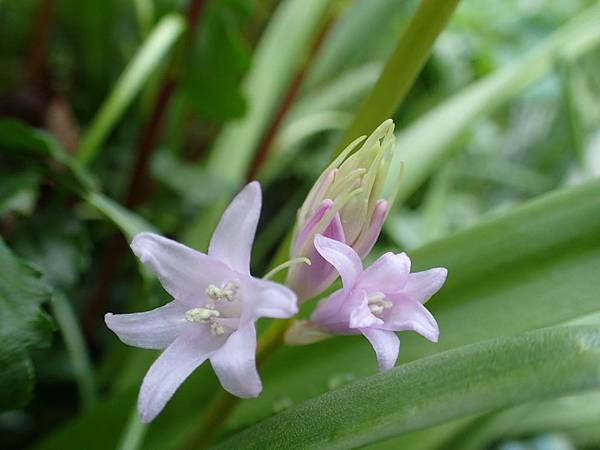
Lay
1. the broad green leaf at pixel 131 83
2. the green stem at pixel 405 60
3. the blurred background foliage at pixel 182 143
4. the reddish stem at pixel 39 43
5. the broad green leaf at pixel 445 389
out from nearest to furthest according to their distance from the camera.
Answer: the broad green leaf at pixel 445 389
the green stem at pixel 405 60
the blurred background foliage at pixel 182 143
the broad green leaf at pixel 131 83
the reddish stem at pixel 39 43

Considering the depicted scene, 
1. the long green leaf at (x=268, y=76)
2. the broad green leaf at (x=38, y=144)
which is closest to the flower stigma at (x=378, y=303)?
the broad green leaf at (x=38, y=144)

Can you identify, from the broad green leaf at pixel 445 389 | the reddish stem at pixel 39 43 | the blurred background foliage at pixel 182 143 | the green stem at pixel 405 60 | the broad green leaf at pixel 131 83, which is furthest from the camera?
the reddish stem at pixel 39 43

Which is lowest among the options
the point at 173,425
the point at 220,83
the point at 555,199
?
the point at 173,425

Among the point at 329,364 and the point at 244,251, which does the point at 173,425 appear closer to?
the point at 329,364

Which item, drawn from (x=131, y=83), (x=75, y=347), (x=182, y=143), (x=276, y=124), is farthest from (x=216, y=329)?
(x=182, y=143)

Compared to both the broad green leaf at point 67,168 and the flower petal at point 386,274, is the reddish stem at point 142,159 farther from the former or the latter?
the flower petal at point 386,274

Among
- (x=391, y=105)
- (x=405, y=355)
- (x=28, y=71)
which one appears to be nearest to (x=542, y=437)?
(x=405, y=355)
